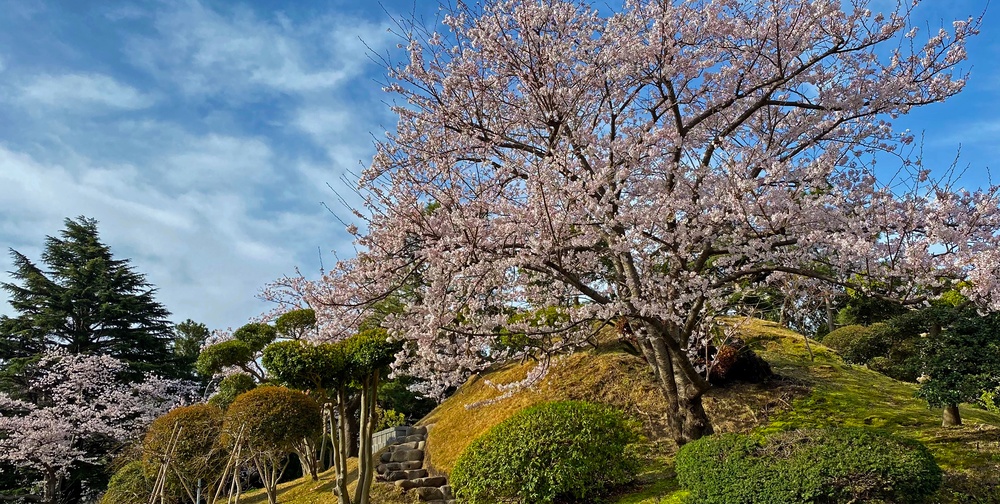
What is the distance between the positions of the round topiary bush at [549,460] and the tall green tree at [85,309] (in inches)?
748

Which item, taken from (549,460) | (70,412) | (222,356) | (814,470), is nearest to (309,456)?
(222,356)

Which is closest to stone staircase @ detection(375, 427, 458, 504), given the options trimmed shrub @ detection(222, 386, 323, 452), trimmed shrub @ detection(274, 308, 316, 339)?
trimmed shrub @ detection(222, 386, 323, 452)

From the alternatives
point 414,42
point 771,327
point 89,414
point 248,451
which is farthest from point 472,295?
point 89,414

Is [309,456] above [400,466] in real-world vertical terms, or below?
above

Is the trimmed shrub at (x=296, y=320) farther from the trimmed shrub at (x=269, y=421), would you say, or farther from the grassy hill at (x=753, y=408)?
the grassy hill at (x=753, y=408)

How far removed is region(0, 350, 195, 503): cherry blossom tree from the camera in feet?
54.3

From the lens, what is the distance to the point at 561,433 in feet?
21.3

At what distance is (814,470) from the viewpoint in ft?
15.5

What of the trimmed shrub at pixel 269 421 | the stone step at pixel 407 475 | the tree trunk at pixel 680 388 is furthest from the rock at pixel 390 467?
the tree trunk at pixel 680 388

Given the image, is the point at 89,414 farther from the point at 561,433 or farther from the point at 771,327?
the point at 771,327

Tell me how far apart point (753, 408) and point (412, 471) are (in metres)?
5.49

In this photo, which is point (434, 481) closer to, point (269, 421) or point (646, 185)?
point (269, 421)

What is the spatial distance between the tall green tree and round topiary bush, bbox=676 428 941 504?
21509 mm

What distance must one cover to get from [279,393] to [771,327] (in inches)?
396
